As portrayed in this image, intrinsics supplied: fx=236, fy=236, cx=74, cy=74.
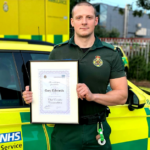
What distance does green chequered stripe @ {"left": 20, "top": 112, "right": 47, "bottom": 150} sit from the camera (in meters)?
1.79

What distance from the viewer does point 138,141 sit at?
87.0 inches

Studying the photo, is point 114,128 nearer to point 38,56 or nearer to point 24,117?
point 24,117

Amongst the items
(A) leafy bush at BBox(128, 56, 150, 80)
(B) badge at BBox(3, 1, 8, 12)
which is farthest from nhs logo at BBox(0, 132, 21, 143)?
(A) leafy bush at BBox(128, 56, 150, 80)

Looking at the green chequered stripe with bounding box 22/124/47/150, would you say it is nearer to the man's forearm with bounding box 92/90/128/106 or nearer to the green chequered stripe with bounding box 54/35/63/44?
the man's forearm with bounding box 92/90/128/106

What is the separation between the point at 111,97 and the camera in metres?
1.61

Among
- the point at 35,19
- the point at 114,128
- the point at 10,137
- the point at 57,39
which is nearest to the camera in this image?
the point at 10,137

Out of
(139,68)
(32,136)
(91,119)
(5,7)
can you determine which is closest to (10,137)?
(32,136)

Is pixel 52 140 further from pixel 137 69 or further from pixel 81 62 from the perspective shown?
pixel 137 69

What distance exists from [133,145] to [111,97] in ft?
2.70

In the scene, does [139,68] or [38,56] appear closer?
[38,56]

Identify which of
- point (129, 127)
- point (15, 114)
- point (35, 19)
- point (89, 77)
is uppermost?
point (35, 19)

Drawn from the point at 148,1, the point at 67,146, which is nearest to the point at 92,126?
the point at 67,146

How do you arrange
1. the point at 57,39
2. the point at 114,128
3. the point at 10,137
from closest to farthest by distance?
the point at 10,137
the point at 114,128
the point at 57,39

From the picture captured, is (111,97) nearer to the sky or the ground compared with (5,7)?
nearer to the ground
